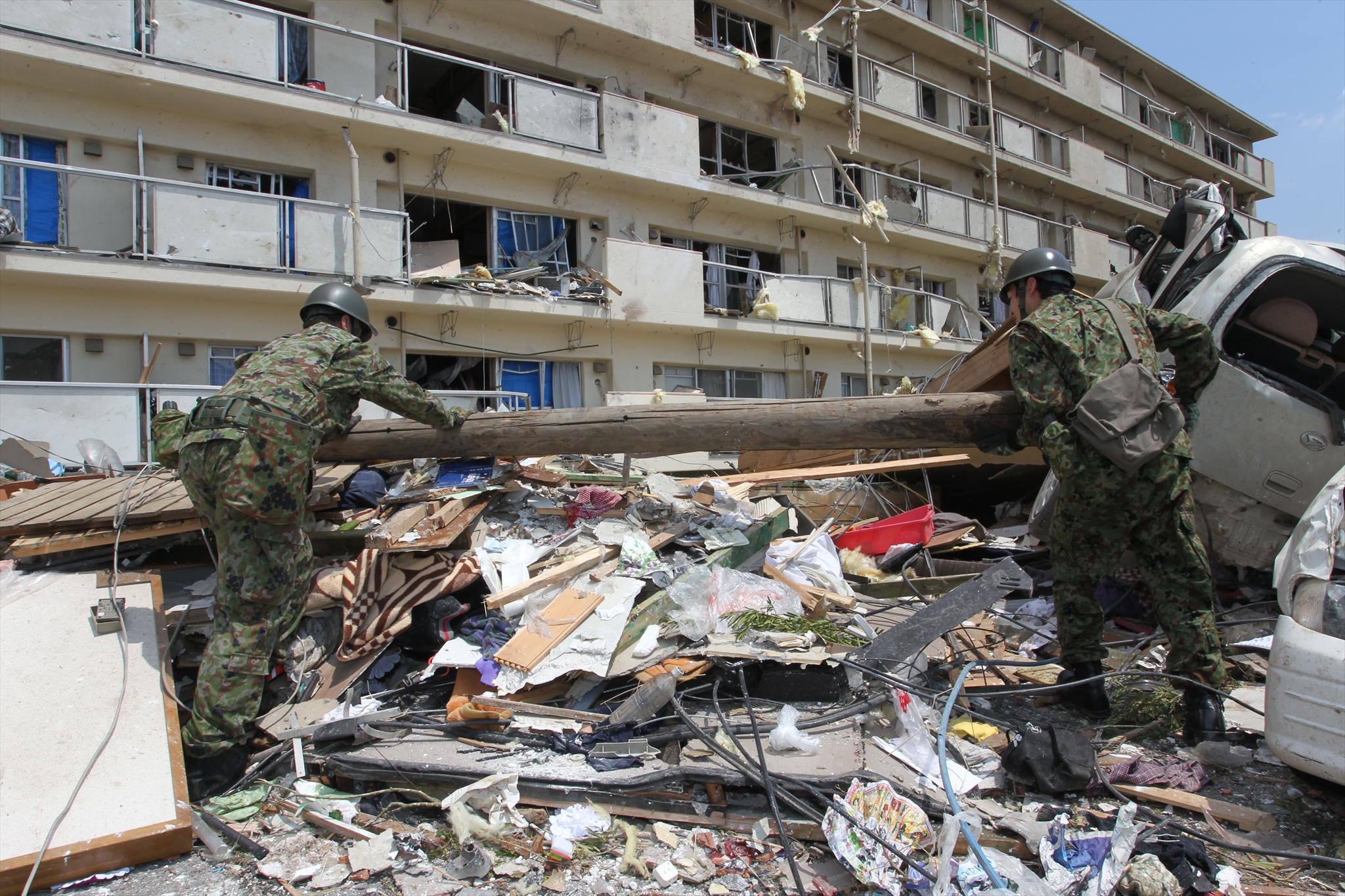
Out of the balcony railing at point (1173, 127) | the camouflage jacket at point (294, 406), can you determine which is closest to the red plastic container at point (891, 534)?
the camouflage jacket at point (294, 406)

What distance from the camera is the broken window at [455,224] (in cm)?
1199

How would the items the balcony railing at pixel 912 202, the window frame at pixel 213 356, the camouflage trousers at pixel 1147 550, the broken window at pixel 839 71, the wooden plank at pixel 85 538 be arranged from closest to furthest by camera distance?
1. the camouflage trousers at pixel 1147 550
2. the wooden plank at pixel 85 538
3. the window frame at pixel 213 356
4. the balcony railing at pixel 912 202
5. the broken window at pixel 839 71

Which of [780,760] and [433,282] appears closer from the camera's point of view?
[780,760]

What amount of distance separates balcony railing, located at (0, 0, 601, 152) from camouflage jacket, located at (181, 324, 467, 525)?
27.3 feet

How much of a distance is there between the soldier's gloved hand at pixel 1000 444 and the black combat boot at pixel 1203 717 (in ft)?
4.31

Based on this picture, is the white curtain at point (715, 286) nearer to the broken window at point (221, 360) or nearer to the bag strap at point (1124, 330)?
the broken window at point (221, 360)

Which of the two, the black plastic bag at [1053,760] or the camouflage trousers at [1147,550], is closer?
the black plastic bag at [1053,760]

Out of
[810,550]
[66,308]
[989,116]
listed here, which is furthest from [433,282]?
[989,116]

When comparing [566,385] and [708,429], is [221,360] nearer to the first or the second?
[566,385]

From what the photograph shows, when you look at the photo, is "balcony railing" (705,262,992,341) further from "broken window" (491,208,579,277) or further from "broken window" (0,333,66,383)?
"broken window" (0,333,66,383)

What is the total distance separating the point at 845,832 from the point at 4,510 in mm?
5198

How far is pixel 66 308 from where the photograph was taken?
8789 mm

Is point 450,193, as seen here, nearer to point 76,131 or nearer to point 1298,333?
point 76,131

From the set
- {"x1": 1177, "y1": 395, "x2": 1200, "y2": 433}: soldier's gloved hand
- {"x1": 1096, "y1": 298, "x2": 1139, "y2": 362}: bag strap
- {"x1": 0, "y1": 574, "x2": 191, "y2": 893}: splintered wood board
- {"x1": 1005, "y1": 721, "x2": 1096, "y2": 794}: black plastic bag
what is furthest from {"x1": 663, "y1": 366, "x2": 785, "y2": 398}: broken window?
{"x1": 1005, "y1": 721, "x2": 1096, "y2": 794}: black plastic bag
